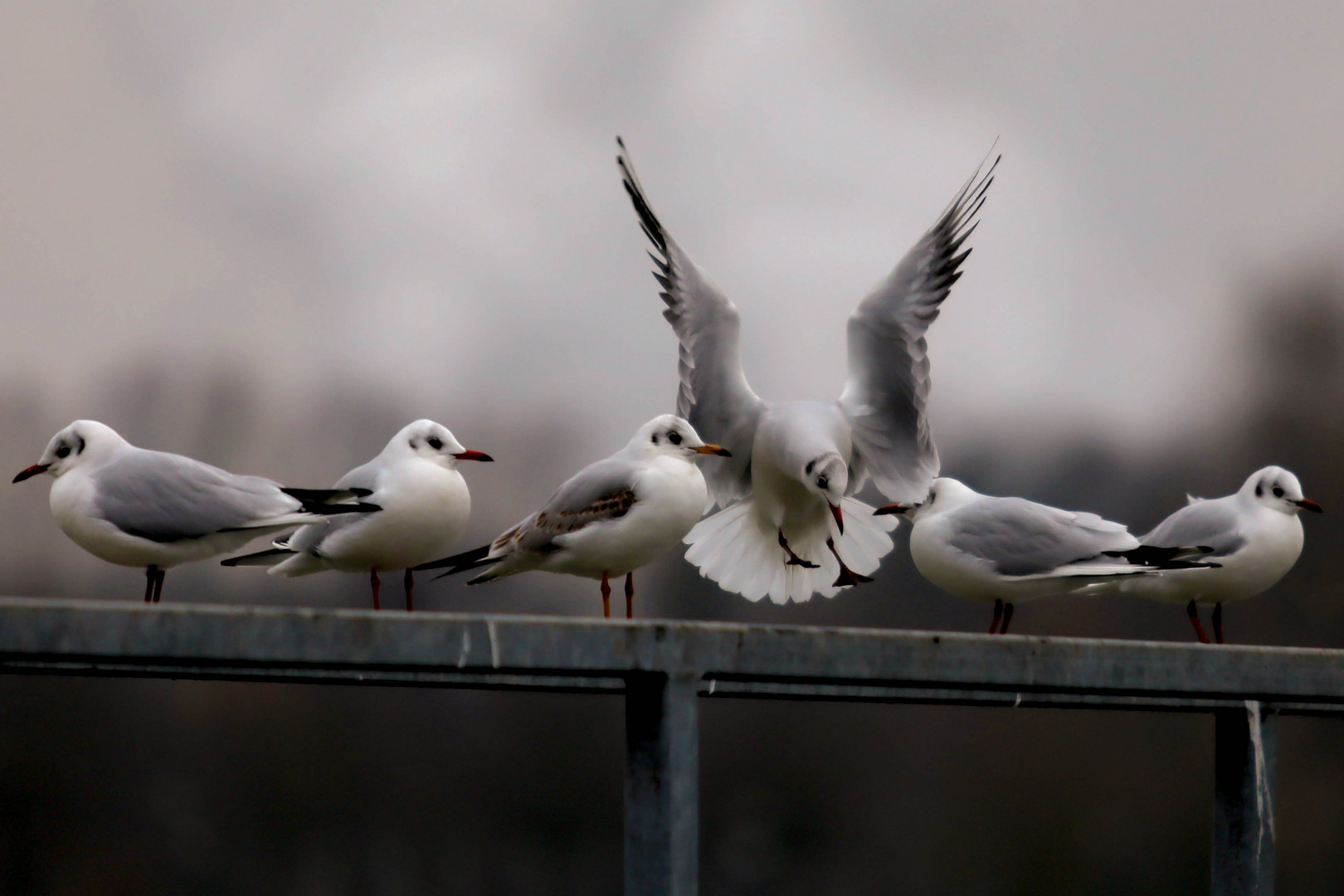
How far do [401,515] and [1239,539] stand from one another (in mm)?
1786

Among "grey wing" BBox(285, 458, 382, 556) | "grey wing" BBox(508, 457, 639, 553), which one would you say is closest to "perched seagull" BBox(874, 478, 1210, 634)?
"grey wing" BBox(508, 457, 639, 553)

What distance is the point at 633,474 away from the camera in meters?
2.45

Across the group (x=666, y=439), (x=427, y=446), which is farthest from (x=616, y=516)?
(x=427, y=446)

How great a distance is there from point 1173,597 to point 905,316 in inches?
36.0

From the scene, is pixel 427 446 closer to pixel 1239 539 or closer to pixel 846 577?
pixel 846 577

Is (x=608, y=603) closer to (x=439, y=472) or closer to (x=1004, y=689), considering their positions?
(x=439, y=472)

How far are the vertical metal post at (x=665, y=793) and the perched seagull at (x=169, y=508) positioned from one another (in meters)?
0.76

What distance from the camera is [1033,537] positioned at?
2656mm

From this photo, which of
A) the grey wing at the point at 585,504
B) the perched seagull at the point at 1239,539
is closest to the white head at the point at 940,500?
the perched seagull at the point at 1239,539

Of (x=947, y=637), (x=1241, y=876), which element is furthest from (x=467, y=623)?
(x=1241, y=876)

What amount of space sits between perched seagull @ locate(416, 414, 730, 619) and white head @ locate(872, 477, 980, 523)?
2.07 ft

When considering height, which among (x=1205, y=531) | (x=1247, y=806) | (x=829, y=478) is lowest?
(x=1247, y=806)

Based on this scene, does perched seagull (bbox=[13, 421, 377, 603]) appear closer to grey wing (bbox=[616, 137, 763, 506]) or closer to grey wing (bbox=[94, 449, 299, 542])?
grey wing (bbox=[94, 449, 299, 542])

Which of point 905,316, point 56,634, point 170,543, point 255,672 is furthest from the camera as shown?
point 905,316
